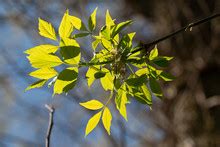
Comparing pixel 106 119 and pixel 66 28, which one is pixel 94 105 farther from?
pixel 66 28

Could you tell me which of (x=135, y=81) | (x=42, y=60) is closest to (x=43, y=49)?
(x=42, y=60)

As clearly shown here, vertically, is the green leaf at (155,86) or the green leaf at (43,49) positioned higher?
the green leaf at (43,49)

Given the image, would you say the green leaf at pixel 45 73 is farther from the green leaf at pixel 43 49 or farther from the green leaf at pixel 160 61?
the green leaf at pixel 160 61

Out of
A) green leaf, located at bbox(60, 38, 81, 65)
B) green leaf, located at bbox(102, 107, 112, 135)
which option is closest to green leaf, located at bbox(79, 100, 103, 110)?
green leaf, located at bbox(102, 107, 112, 135)

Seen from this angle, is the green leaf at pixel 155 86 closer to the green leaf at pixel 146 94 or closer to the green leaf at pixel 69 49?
→ the green leaf at pixel 146 94

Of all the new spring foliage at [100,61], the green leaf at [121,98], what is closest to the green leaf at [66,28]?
the new spring foliage at [100,61]

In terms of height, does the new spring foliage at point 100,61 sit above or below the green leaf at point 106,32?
below

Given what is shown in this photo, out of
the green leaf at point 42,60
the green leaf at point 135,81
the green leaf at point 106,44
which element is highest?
the green leaf at point 106,44
